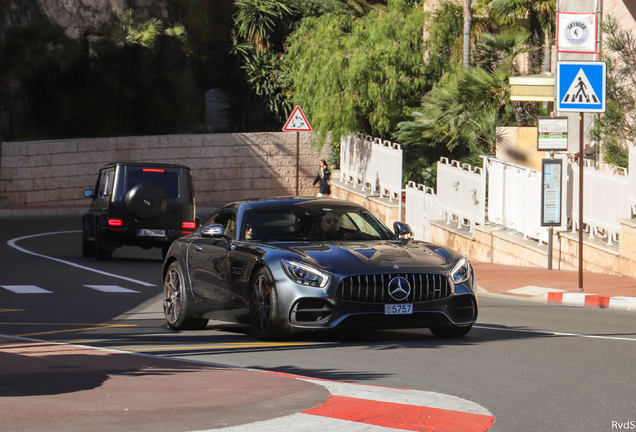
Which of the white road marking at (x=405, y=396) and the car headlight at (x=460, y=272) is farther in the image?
the car headlight at (x=460, y=272)

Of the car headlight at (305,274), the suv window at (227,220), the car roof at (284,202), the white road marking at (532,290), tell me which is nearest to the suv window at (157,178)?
the white road marking at (532,290)

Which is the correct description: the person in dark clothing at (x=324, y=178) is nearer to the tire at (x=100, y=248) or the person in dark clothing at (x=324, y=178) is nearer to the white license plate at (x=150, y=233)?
the tire at (x=100, y=248)

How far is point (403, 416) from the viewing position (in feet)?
20.5

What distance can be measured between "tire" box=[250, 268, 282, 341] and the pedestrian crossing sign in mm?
6639

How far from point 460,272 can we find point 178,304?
323 cm

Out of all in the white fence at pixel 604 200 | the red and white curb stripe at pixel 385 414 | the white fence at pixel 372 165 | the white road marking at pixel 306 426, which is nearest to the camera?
the white road marking at pixel 306 426

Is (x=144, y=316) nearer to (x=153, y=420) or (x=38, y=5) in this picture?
(x=153, y=420)

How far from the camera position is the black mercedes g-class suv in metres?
20.5

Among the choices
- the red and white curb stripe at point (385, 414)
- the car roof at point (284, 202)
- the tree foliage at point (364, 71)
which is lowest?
the red and white curb stripe at point (385, 414)

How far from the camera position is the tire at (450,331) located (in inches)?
397

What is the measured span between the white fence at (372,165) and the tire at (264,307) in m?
17.1

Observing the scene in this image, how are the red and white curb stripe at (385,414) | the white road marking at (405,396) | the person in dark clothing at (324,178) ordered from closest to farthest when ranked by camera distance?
the red and white curb stripe at (385,414), the white road marking at (405,396), the person in dark clothing at (324,178)

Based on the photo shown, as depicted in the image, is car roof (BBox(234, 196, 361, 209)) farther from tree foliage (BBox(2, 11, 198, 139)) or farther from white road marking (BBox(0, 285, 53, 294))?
tree foliage (BBox(2, 11, 198, 139))

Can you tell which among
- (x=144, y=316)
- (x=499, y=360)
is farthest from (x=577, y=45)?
(x=499, y=360)
